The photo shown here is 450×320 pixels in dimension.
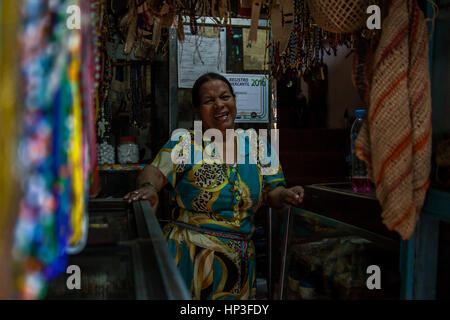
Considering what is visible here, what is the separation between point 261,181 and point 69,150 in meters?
1.39

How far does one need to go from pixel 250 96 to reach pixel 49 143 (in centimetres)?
250

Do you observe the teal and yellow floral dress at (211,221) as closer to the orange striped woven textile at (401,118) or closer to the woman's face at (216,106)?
the woman's face at (216,106)

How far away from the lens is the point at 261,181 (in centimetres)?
185

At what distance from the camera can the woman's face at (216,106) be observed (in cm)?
185

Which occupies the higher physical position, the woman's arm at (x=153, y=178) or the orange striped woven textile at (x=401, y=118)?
the orange striped woven textile at (x=401, y=118)

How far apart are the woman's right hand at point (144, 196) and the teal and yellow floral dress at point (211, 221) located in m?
0.23

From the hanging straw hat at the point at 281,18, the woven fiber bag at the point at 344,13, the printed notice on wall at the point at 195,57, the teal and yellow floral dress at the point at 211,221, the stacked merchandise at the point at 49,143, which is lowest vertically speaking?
the teal and yellow floral dress at the point at 211,221

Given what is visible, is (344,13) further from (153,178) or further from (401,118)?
(153,178)

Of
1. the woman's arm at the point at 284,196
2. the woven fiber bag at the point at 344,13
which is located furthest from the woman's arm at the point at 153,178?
the woven fiber bag at the point at 344,13

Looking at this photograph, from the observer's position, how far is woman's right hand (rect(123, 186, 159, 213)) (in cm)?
148

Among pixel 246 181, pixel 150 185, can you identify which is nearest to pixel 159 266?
pixel 150 185

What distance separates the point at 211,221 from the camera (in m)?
1.71
